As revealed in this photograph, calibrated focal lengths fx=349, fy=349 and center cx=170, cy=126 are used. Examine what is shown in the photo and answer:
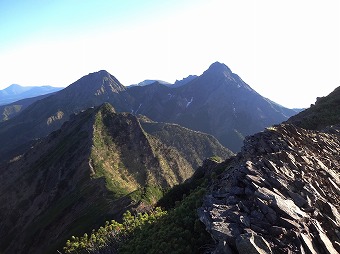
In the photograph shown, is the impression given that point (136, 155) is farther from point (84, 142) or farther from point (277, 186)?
point (277, 186)

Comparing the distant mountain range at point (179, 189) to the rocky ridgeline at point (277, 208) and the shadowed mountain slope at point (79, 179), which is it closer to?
the rocky ridgeline at point (277, 208)

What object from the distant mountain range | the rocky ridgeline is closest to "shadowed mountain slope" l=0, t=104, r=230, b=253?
the distant mountain range

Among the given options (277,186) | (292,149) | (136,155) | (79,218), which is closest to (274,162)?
(277,186)

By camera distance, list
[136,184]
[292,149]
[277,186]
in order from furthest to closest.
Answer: [136,184] < [292,149] < [277,186]

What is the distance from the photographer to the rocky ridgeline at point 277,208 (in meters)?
14.6

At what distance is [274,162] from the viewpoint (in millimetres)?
22969

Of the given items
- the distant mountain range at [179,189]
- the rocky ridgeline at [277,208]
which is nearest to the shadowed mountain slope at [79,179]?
the distant mountain range at [179,189]

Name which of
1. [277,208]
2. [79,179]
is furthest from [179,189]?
[79,179]

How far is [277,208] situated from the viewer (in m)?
16.6

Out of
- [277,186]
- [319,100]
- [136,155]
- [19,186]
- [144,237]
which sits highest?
[319,100]

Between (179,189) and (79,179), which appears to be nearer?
(179,189)

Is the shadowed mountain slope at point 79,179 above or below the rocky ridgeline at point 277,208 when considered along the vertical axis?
below

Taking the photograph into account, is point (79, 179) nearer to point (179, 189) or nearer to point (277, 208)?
point (179, 189)

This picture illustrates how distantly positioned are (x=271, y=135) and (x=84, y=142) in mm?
92323
